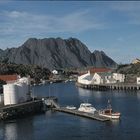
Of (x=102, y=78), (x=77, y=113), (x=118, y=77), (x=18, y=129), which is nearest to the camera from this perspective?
(x=18, y=129)

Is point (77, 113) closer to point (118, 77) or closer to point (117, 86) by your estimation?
point (117, 86)

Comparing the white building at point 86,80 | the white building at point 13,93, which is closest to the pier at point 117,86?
the white building at point 86,80

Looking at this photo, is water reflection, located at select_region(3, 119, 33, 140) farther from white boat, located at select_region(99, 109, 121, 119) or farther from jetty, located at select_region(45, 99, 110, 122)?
white boat, located at select_region(99, 109, 121, 119)

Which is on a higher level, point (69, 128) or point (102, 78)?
point (102, 78)

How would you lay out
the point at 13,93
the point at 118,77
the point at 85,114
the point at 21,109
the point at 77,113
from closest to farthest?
1. the point at 85,114
2. the point at 77,113
3. the point at 21,109
4. the point at 13,93
5. the point at 118,77

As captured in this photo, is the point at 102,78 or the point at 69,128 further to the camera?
the point at 102,78

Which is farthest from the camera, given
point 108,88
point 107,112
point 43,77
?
point 43,77

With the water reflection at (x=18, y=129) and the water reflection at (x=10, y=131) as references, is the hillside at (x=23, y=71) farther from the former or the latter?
the water reflection at (x=10, y=131)

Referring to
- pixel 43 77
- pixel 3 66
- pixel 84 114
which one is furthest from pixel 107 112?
pixel 43 77

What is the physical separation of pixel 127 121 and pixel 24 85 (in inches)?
707

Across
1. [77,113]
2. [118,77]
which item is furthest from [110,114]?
[118,77]

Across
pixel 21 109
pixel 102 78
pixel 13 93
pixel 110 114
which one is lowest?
pixel 110 114

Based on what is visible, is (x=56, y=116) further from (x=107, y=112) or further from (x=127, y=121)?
(x=127, y=121)

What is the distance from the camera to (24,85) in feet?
204
